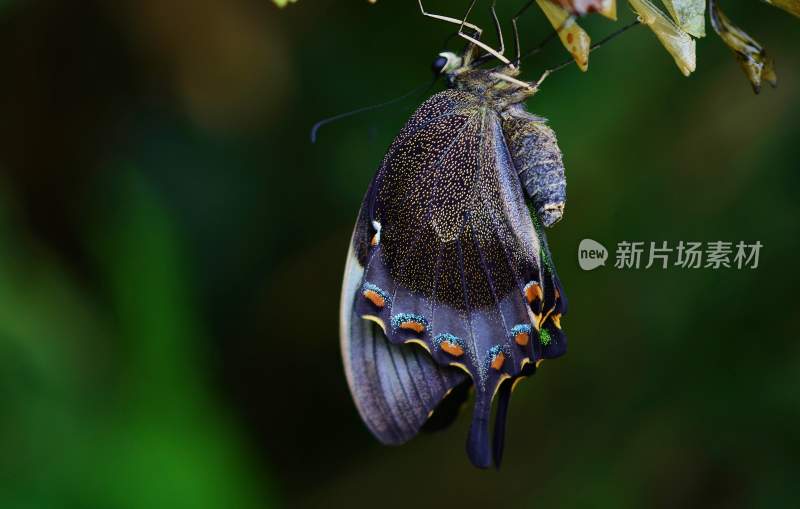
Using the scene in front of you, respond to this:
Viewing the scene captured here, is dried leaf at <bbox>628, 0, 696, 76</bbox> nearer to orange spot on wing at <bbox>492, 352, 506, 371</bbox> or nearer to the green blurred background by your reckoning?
orange spot on wing at <bbox>492, 352, 506, 371</bbox>

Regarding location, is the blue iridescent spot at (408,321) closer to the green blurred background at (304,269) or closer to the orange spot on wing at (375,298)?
the orange spot on wing at (375,298)

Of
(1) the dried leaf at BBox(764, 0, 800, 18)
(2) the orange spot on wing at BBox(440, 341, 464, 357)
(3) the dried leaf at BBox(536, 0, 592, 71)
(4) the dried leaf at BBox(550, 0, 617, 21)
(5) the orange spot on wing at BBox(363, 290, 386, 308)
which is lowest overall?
(2) the orange spot on wing at BBox(440, 341, 464, 357)

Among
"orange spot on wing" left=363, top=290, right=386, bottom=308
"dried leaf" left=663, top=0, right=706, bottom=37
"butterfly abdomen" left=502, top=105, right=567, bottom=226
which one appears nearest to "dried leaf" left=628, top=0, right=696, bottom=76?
"dried leaf" left=663, top=0, right=706, bottom=37

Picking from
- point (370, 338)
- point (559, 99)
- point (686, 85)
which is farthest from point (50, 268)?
point (686, 85)

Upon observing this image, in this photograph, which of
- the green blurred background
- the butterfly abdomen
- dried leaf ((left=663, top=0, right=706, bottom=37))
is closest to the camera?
dried leaf ((left=663, top=0, right=706, bottom=37))

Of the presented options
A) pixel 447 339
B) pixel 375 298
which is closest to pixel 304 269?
pixel 375 298

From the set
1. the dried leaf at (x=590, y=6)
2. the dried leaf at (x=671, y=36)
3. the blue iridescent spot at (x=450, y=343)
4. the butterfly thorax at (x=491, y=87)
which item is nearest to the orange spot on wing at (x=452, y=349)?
the blue iridescent spot at (x=450, y=343)

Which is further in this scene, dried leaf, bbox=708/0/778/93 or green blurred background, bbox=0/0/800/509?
green blurred background, bbox=0/0/800/509
